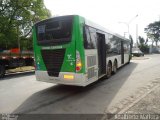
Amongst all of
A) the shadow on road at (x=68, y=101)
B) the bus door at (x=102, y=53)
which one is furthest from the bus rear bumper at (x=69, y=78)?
the bus door at (x=102, y=53)

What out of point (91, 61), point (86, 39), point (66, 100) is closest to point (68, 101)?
point (66, 100)

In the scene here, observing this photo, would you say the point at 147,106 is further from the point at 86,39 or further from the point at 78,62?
the point at 86,39

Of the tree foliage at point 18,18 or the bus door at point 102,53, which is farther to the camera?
the tree foliage at point 18,18

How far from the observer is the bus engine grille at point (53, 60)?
7.40 m

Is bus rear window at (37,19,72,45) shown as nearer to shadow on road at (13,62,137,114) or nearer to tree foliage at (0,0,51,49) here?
shadow on road at (13,62,137,114)

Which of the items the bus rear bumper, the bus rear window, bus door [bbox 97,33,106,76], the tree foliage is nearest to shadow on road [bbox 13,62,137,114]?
the bus rear bumper

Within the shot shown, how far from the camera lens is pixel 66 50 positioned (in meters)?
7.21

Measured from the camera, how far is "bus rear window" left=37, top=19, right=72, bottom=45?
720cm

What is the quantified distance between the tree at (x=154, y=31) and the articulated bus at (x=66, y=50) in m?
78.9

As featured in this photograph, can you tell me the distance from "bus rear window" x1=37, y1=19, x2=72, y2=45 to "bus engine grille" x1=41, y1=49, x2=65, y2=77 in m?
0.37

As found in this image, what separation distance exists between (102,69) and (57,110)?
15.5 ft

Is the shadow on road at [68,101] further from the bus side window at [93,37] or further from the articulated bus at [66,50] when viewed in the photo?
the bus side window at [93,37]

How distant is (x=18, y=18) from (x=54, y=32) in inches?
1004

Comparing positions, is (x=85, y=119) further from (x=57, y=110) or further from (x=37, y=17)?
(x=37, y=17)
